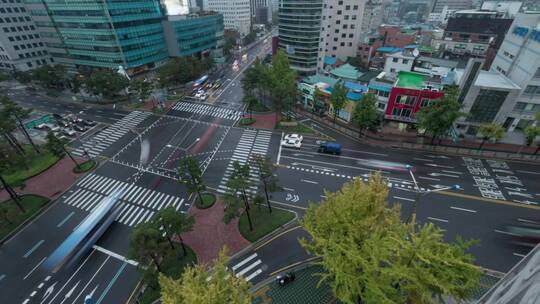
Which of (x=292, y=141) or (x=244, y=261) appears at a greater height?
(x=292, y=141)

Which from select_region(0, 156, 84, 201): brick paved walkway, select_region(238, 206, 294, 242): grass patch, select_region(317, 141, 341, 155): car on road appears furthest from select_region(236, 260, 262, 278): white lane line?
select_region(0, 156, 84, 201): brick paved walkway

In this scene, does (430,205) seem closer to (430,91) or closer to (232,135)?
(430,91)

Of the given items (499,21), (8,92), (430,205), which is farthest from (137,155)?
(499,21)

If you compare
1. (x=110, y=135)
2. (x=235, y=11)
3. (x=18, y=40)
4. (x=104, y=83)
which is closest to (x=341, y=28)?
(x=104, y=83)

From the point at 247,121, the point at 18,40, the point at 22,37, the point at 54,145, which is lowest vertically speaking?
the point at 247,121

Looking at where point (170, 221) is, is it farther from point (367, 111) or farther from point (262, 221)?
point (367, 111)

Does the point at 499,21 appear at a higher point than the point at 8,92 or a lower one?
higher
